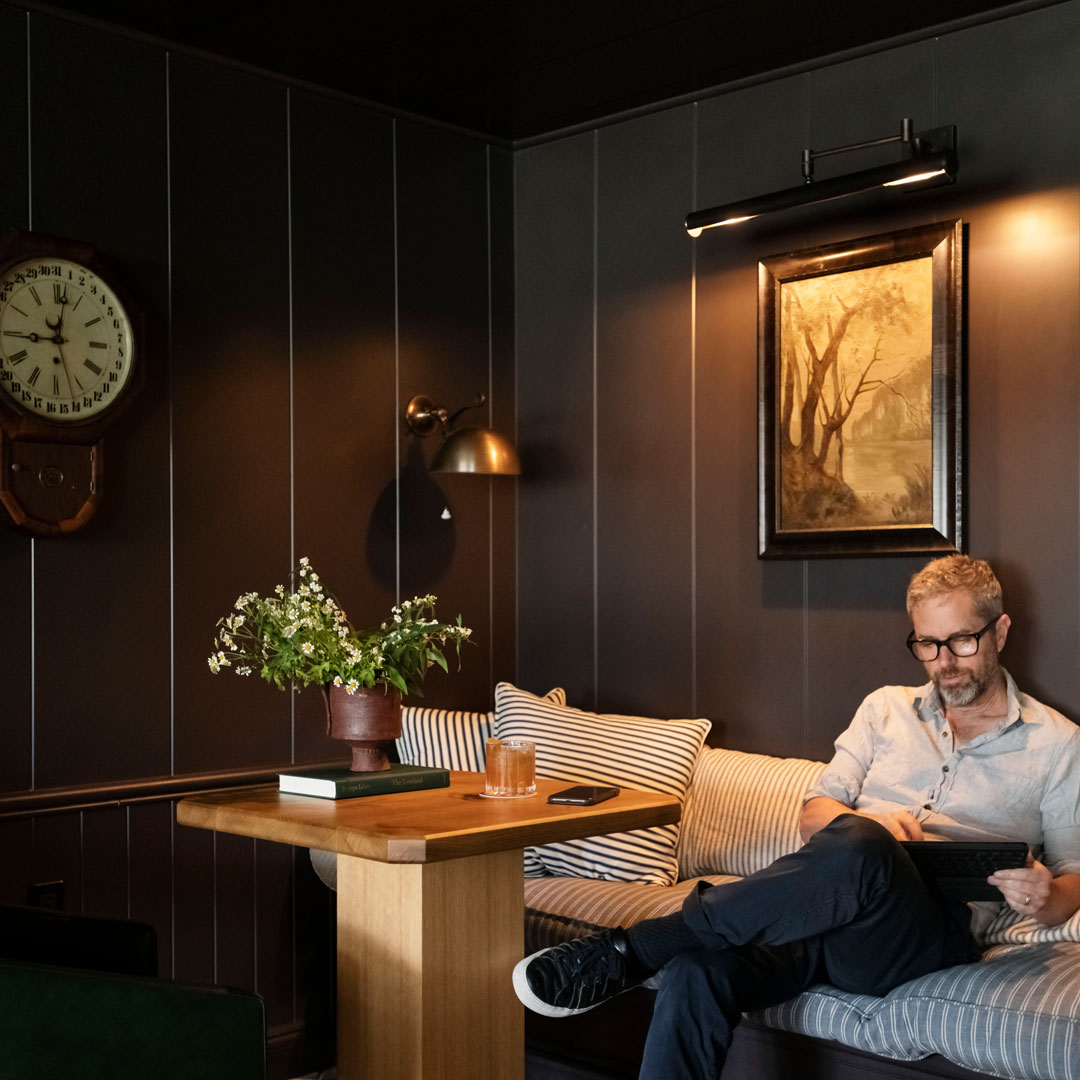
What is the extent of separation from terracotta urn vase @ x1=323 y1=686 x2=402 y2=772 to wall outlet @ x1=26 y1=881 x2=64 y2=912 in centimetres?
83

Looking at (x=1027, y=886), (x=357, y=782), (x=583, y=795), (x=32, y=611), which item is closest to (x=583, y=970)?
(x=583, y=795)

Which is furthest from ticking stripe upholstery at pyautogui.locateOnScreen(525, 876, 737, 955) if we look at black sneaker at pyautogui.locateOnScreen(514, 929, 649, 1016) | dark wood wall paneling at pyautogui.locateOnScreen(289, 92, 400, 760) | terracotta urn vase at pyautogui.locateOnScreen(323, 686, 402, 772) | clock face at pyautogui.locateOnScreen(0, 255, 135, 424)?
clock face at pyautogui.locateOnScreen(0, 255, 135, 424)

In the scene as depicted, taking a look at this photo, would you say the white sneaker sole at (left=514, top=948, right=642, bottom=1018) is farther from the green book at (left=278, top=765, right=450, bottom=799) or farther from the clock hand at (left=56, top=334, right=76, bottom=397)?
the clock hand at (left=56, top=334, right=76, bottom=397)

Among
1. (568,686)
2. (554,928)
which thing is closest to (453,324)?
(568,686)

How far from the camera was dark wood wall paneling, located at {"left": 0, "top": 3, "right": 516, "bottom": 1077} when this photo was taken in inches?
124

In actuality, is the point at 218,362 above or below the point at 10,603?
above

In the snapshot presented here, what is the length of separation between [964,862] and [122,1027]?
151 centimetres

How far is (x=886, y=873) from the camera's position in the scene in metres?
2.50

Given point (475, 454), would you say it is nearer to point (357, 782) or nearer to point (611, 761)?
point (611, 761)

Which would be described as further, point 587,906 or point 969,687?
point 587,906

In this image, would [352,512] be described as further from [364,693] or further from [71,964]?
[71,964]

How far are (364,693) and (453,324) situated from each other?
1.62m

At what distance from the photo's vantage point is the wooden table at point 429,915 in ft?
7.97

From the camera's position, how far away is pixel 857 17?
3.26 meters
